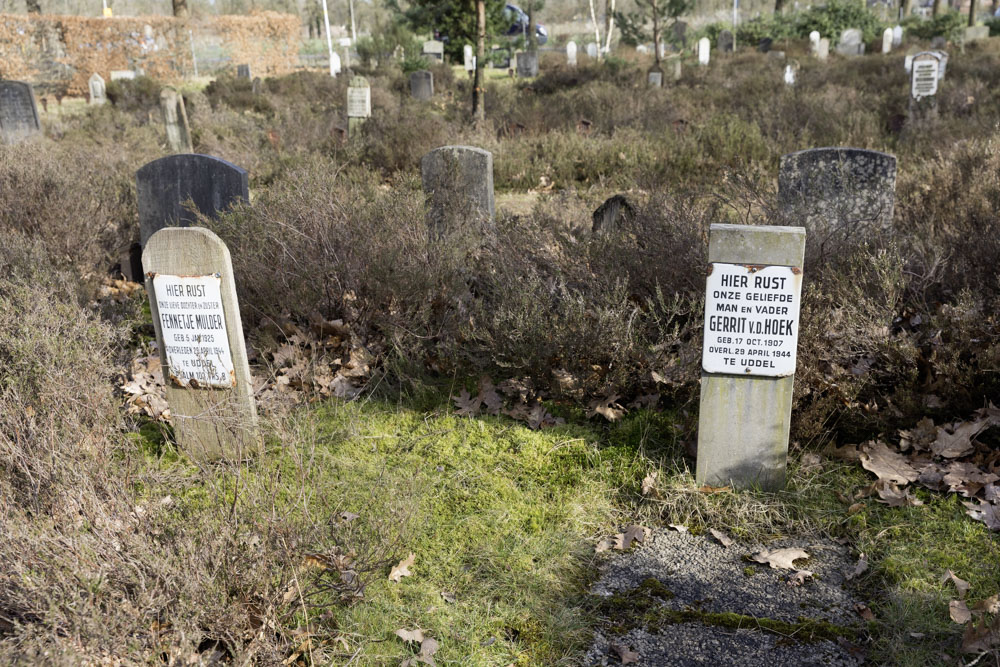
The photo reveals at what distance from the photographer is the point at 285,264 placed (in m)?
5.04

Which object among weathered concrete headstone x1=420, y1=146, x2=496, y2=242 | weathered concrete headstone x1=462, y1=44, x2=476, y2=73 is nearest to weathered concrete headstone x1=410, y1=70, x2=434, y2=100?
weathered concrete headstone x1=462, y1=44, x2=476, y2=73

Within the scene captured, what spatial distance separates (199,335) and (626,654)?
2341 millimetres

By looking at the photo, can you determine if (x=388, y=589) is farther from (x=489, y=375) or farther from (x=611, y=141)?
(x=611, y=141)

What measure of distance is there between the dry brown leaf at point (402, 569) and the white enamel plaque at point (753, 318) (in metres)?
1.52

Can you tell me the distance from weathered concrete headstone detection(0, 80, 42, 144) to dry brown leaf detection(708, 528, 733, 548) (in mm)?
13680

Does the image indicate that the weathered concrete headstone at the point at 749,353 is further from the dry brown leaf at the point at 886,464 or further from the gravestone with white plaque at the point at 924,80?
the gravestone with white plaque at the point at 924,80

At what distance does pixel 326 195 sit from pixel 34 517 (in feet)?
10.3

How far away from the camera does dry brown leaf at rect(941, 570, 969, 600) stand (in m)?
2.90

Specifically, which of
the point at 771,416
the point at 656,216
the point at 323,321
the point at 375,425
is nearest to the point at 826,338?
the point at 771,416

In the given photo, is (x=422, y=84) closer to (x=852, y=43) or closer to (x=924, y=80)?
(x=924, y=80)

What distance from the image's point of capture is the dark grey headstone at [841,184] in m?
5.72

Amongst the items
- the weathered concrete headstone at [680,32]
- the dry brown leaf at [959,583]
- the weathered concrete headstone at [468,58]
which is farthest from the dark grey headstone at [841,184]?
the weathered concrete headstone at [680,32]

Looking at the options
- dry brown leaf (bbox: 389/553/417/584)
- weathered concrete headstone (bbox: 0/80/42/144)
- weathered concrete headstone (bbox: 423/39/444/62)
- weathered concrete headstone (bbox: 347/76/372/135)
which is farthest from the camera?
weathered concrete headstone (bbox: 423/39/444/62)

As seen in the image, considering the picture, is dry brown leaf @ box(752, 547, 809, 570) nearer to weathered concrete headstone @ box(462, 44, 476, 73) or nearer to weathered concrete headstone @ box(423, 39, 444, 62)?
weathered concrete headstone @ box(462, 44, 476, 73)
